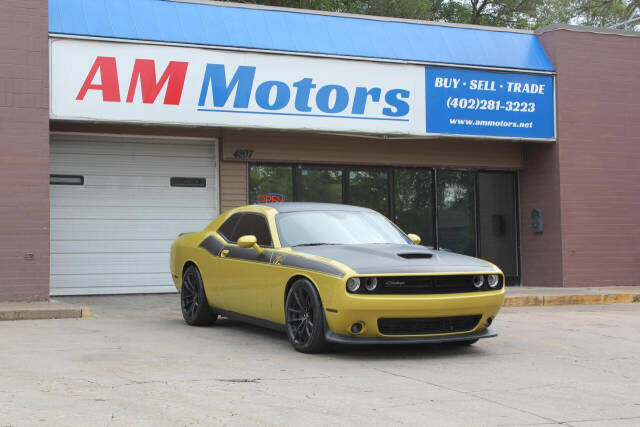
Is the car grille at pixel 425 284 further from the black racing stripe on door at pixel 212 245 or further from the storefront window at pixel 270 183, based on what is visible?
the storefront window at pixel 270 183

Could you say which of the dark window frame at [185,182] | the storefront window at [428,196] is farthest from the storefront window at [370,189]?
the dark window frame at [185,182]

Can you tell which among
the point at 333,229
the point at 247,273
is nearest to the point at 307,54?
the point at 333,229

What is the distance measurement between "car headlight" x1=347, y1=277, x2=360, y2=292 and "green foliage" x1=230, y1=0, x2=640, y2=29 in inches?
856

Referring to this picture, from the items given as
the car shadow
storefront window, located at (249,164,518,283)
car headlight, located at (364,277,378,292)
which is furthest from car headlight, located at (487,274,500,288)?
storefront window, located at (249,164,518,283)

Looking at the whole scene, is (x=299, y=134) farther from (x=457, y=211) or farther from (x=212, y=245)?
(x=212, y=245)

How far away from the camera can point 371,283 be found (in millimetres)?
7270

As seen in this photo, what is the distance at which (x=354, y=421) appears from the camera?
16.0ft

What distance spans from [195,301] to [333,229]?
221cm

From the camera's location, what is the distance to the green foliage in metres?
29.1

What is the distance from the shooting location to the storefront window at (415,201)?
1644 cm

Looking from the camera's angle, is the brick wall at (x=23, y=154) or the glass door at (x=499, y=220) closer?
the brick wall at (x=23, y=154)

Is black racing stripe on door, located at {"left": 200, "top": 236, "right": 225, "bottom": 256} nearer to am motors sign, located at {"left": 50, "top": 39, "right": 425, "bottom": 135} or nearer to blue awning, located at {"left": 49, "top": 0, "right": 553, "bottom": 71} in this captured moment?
am motors sign, located at {"left": 50, "top": 39, "right": 425, "bottom": 135}

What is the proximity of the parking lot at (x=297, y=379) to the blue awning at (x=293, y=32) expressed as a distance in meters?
5.78

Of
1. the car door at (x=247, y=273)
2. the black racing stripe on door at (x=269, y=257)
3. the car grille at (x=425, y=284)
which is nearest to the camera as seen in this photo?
the car grille at (x=425, y=284)
